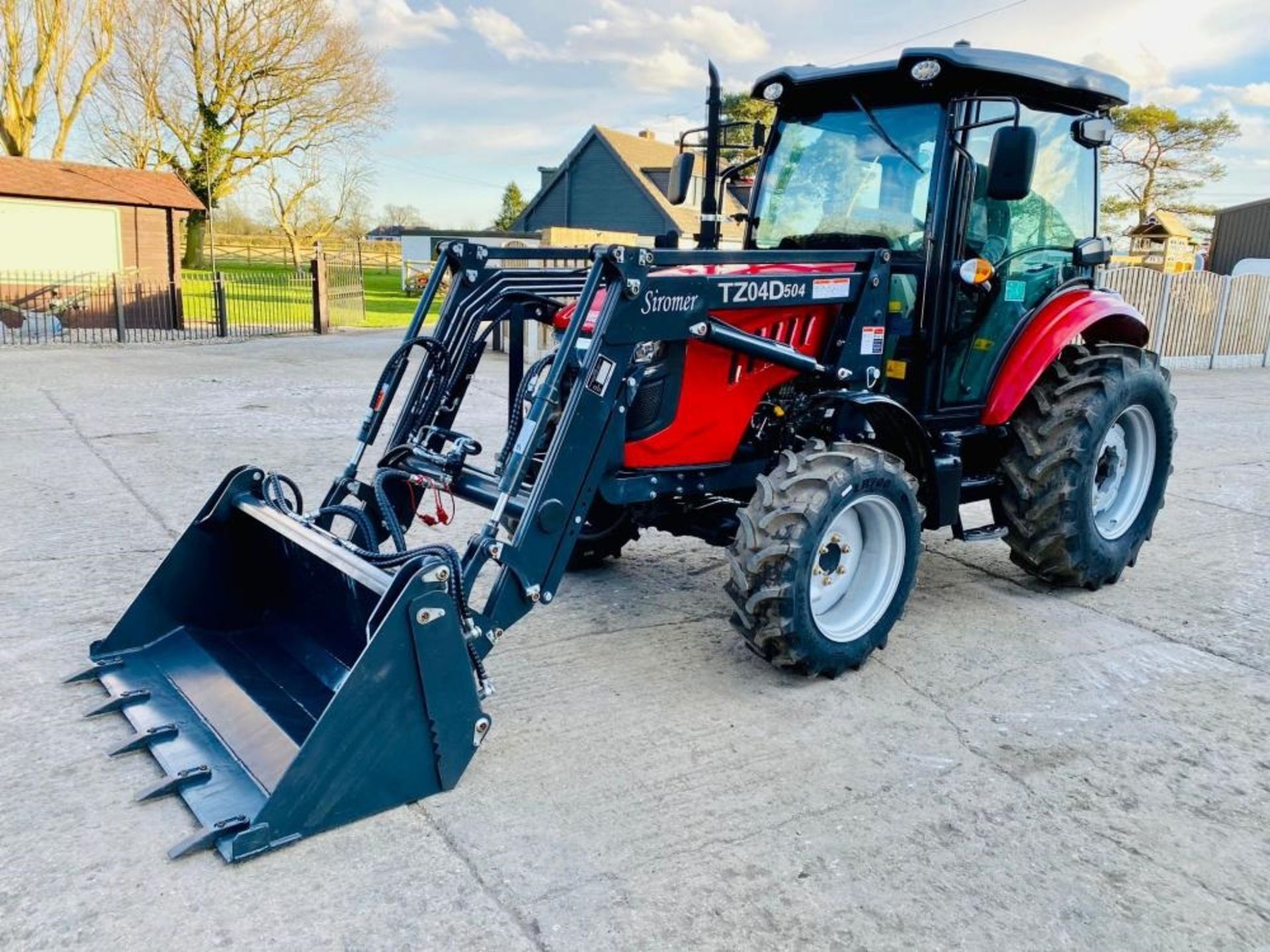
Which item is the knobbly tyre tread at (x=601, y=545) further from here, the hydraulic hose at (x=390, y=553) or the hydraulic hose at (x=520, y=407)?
the hydraulic hose at (x=390, y=553)

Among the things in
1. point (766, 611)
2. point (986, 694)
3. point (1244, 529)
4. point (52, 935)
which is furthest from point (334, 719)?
point (1244, 529)

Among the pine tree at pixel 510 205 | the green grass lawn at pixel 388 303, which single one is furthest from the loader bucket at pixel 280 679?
the pine tree at pixel 510 205

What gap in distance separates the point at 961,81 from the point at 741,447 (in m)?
1.85

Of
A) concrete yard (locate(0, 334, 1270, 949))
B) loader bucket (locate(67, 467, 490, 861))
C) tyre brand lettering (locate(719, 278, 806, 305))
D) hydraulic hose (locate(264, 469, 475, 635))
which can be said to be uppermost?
tyre brand lettering (locate(719, 278, 806, 305))

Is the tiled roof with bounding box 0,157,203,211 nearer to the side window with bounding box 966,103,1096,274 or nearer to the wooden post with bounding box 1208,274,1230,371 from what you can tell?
the wooden post with bounding box 1208,274,1230,371

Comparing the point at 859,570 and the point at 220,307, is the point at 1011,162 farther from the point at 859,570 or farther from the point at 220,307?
the point at 220,307

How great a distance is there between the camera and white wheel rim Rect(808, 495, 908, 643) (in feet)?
13.4

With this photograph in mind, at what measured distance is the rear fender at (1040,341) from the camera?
4738 mm

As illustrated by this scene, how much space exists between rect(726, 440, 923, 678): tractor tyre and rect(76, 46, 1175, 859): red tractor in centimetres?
1

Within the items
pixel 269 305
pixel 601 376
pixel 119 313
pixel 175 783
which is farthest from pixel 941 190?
pixel 269 305

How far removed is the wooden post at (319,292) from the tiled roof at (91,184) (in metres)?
4.39

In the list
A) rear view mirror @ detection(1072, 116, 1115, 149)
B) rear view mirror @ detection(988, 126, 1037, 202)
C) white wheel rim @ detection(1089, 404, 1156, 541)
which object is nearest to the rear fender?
white wheel rim @ detection(1089, 404, 1156, 541)

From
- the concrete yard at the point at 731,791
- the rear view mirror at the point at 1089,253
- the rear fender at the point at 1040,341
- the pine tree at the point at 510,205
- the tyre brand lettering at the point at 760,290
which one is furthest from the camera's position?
the pine tree at the point at 510,205

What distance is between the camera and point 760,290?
12.9ft
